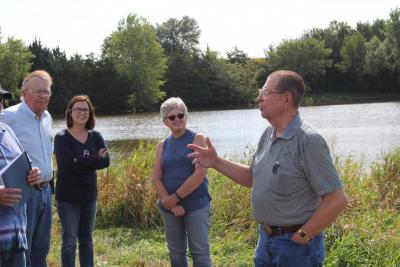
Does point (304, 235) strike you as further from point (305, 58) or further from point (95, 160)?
point (305, 58)

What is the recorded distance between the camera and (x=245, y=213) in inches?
252

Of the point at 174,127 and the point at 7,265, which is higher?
the point at 174,127

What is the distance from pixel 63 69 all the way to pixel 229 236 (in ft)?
169

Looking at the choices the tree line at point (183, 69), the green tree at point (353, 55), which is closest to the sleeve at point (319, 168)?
the tree line at point (183, 69)

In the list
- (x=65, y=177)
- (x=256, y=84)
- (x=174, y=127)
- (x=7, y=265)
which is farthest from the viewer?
(x=256, y=84)

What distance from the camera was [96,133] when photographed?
15.9ft

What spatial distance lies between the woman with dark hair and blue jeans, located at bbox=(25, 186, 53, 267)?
0.21m

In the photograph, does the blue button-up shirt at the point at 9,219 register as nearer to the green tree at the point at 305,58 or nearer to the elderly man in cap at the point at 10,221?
the elderly man in cap at the point at 10,221

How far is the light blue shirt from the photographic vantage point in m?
4.23

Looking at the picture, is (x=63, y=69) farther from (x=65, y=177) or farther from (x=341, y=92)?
(x=65, y=177)

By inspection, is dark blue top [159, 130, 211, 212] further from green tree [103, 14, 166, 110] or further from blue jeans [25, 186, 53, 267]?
green tree [103, 14, 166, 110]

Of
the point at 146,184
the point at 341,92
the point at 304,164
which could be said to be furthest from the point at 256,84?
the point at 304,164

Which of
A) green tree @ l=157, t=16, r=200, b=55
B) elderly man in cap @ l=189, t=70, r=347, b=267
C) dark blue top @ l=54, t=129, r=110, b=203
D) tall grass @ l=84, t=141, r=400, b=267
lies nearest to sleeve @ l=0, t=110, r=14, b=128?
dark blue top @ l=54, t=129, r=110, b=203

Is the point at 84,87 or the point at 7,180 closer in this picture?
the point at 7,180
